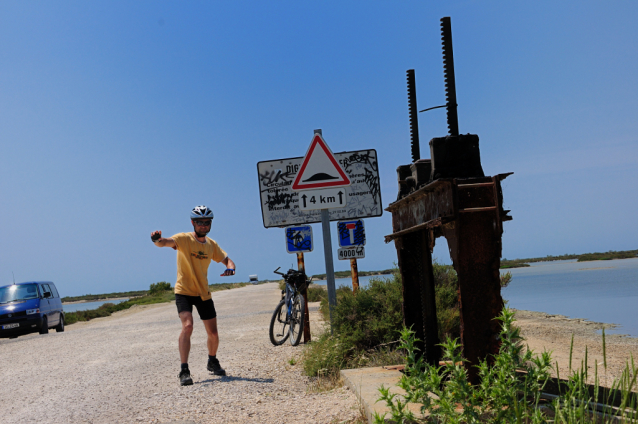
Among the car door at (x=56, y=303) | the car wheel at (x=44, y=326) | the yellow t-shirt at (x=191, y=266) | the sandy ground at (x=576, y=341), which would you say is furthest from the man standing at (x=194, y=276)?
the car door at (x=56, y=303)

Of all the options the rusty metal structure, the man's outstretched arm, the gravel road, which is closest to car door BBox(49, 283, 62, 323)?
the gravel road

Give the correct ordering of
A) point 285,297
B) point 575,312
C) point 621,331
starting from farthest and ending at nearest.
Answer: point 575,312, point 621,331, point 285,297

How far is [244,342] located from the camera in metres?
10.3

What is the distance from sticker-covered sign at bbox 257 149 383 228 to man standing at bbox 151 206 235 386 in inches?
136

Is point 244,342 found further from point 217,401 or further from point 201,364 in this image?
point 217,401

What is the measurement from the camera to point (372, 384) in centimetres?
445

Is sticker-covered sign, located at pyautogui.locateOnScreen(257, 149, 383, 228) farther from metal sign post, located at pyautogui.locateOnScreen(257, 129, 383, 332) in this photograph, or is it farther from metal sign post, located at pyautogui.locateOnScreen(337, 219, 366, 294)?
metal sign post, located at pyautogui.locateOnScreen(337, 219, 366, 294)

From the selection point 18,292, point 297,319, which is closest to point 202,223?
point 297,319

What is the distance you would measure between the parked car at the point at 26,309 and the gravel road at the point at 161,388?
6260 millimetres

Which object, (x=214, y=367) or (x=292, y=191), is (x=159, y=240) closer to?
(x=214, y=367)

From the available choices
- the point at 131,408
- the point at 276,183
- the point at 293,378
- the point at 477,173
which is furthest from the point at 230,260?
the point at 477,173

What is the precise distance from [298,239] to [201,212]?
12.3 feet

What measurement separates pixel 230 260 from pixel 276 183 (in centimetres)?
347

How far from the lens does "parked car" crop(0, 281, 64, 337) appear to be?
16.6m
